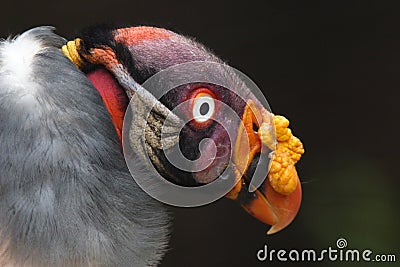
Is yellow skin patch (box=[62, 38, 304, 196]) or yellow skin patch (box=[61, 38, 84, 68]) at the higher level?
yellow skin patch (box=[61, 38, 84, 68])

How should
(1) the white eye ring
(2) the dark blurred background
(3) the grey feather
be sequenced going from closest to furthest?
(3) the grey feather < (1) the white eye ring < (2) the dark blurred background

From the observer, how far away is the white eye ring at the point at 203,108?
6.77ft

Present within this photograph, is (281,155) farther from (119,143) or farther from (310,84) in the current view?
(310,84)

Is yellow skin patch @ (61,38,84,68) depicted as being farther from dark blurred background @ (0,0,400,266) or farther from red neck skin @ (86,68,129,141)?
dark blurred background @ (0,0,400,266)

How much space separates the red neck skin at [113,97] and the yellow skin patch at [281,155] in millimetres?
398

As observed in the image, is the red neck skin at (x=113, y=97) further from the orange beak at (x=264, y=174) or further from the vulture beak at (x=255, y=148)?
the orange beak at (x=264, y=174)

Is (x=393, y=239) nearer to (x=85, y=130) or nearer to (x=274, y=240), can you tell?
(x=274, y=240)

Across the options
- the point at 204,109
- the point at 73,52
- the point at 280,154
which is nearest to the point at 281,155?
the point at 280,154

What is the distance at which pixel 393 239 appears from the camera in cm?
467

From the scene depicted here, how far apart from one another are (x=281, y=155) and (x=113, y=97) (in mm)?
517

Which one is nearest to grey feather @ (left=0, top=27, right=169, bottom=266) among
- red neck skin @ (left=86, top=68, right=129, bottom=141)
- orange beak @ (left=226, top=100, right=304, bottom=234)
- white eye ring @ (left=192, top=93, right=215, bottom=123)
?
red neck skin @ (left=86, top=68, right=129, bottom=141)

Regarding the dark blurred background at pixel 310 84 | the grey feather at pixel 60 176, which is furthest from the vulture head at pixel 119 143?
the dark blurred background at pixel 310 84

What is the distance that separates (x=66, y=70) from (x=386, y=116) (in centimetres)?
369

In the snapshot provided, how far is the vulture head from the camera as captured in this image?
5.95 ft
